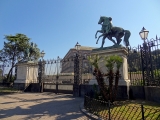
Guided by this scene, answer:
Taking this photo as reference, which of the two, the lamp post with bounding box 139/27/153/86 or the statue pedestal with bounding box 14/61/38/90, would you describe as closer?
the lamp post with bounding box 139/27/153/86

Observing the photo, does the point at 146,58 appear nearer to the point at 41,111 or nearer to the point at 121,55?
the point at 121,55

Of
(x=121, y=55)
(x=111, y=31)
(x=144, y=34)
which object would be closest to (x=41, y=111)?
(x=121, y=55)

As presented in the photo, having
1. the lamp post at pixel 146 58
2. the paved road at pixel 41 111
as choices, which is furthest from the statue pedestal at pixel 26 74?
the lamp post at pixel 146 58

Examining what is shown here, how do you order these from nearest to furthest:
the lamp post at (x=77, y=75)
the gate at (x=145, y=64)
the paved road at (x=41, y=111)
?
the paved road at (x=41, y=111) < the gate at (x=145, y=64) < the lamp post at (x=77, y=75)

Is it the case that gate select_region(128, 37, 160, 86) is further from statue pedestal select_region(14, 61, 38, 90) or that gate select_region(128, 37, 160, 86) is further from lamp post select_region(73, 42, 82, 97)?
statue pedestal select_region(14, 61, 38, 90)

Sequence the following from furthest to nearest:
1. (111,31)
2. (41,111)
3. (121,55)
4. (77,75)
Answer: (77,75) < (111,31) < (121,55) < (41,111)

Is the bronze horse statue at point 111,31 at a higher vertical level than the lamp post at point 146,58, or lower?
higher

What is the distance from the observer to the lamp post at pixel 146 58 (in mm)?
9195

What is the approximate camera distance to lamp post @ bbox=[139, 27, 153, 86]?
920 centimetres

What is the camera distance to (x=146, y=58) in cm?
957

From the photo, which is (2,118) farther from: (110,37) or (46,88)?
(46,88)

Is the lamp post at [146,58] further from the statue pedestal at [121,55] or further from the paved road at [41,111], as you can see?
the paved road at [41,111]

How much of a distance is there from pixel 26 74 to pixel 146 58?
13473 mm

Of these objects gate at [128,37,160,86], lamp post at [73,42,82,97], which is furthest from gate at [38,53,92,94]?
gate at [128,37,160,86]
